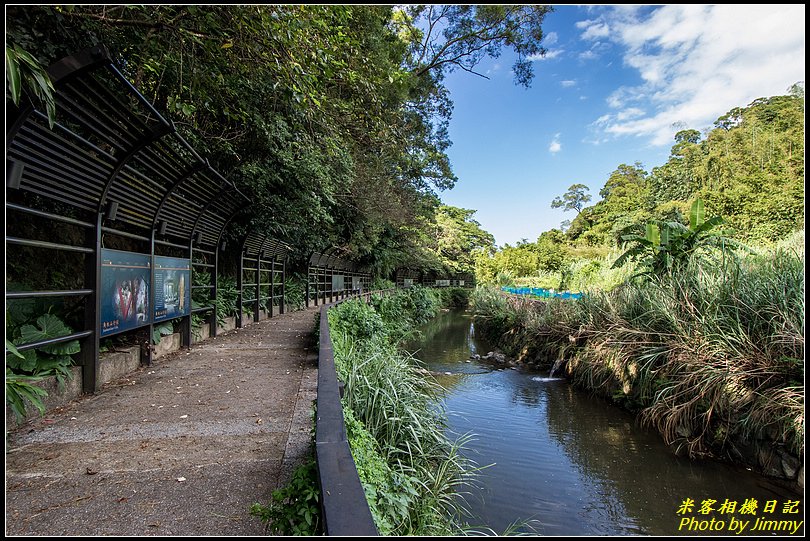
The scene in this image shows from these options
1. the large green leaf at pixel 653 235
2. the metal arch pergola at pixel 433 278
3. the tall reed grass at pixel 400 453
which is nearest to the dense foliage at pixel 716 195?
the large green leaf at pixel 653 235

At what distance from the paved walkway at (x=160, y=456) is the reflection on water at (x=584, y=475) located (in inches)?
90.9

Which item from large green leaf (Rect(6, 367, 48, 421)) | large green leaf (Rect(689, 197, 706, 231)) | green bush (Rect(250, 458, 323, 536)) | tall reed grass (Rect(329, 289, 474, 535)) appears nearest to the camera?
green bush (Rect(250, 458, 323, 536))

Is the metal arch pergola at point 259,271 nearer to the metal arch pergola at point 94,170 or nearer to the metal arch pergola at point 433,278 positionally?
the metal arch pergola at point 94,170

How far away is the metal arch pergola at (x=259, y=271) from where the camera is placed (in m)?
8.73

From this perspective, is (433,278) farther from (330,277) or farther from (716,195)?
(330,277)

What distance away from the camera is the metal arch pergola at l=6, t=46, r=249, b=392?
9.37ft

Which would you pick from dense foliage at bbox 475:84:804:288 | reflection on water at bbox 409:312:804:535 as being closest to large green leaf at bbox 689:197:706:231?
dense foliage at bbox 475:84:804:288

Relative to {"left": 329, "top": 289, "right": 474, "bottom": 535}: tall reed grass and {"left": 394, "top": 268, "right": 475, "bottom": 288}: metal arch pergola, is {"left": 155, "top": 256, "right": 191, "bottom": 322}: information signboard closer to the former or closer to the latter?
{"left": 329, "top": 289, "right": 474, "bottom": 535}: tall reed grass

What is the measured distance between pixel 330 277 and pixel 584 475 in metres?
14.6

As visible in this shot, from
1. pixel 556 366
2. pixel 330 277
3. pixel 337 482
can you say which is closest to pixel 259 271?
pixel 556 366

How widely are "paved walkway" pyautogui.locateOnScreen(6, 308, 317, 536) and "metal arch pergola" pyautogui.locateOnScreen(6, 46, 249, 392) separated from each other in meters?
0.69

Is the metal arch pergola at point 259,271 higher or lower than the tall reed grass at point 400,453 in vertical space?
higher

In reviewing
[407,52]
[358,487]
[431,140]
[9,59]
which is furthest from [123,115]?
[431,140]

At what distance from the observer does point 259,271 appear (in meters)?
9.68
